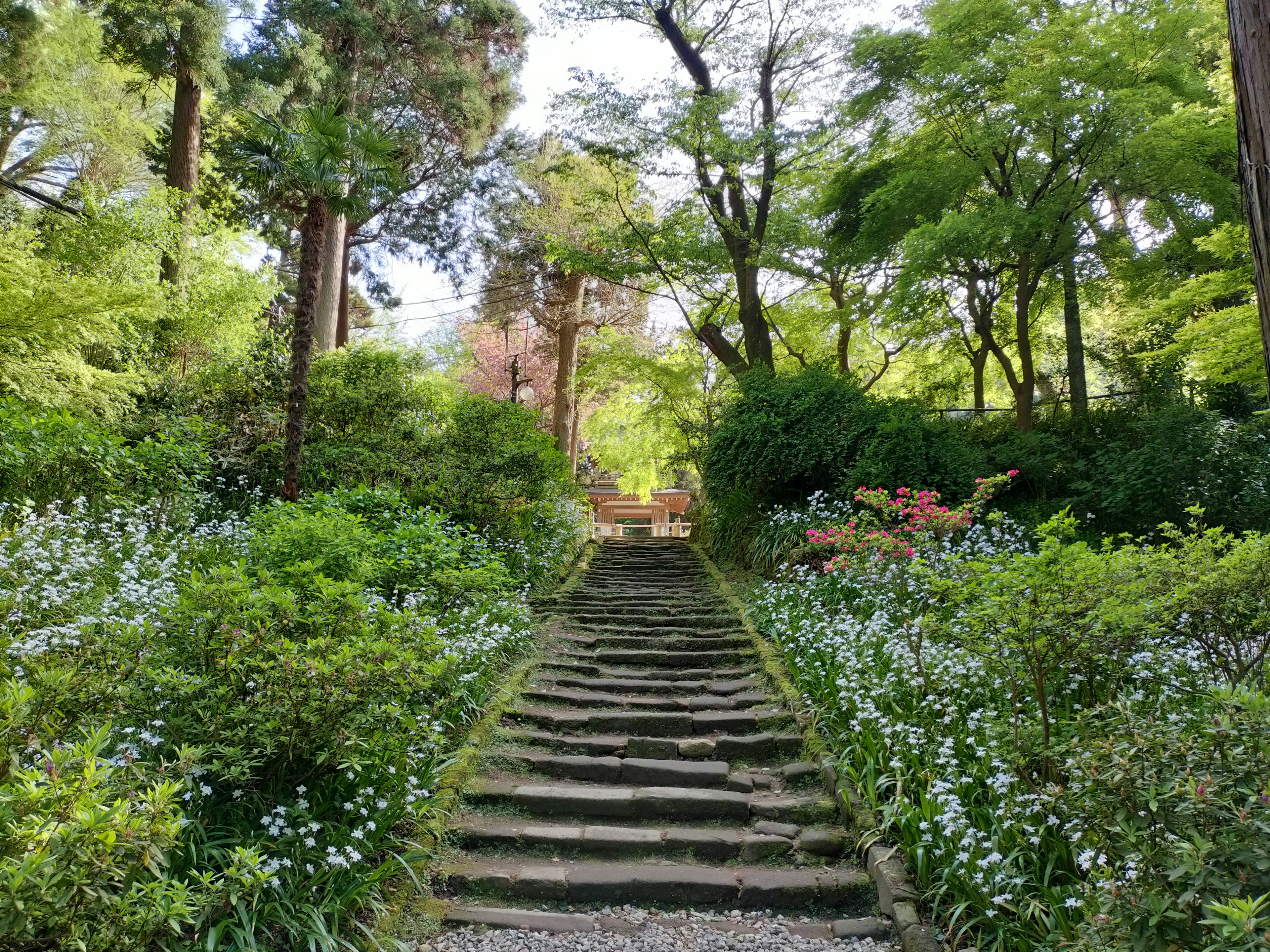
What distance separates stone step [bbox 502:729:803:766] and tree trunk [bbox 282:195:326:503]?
4.55m

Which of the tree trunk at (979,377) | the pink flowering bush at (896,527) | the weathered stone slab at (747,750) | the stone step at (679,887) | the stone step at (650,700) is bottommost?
the stone step at (679,887)

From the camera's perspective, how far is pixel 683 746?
529 cm

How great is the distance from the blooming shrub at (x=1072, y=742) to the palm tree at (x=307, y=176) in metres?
6.37

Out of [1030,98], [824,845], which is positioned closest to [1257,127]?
[824,845]

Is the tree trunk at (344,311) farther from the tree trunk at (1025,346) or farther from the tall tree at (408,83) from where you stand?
the tree trunk at (1025,346)

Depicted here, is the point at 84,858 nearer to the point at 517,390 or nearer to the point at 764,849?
the point at 764,849

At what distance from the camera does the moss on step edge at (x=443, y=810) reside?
3408mm

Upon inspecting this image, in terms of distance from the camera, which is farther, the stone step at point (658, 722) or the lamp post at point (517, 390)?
the lamp post at point (517, 390)

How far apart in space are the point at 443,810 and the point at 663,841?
1.29m

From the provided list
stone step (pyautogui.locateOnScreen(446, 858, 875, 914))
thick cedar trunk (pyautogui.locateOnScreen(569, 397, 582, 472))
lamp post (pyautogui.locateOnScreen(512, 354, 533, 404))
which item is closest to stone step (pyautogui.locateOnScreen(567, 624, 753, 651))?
stone step (pyautogui.locateOnScreen(446, 858, 875, 914))

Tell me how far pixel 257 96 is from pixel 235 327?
349cm

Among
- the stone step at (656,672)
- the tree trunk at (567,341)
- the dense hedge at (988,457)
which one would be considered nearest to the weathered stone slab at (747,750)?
the stone step at (656,672)

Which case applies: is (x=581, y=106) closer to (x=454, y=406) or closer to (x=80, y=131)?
(x=454, y=406)

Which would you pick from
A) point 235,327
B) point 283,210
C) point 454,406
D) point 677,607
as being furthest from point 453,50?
point 677,607
